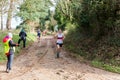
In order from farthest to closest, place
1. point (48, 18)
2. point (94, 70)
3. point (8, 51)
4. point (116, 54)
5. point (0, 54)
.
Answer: point (48, 18), point (0, 54), point (116, 54), point (94, 70), point (8, 51)

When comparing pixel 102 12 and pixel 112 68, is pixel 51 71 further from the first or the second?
pixel 102 12

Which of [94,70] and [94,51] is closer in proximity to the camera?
[94,70]

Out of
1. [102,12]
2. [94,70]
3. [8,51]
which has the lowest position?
[94,70]

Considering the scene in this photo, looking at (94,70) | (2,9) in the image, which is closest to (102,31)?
(94,70)

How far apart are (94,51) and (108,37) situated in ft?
4.89

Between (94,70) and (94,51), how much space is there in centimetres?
392

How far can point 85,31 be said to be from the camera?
2309cm

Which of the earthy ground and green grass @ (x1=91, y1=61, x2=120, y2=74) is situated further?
green grass @ (x1=91, y1=61, x2=120, y2=74)

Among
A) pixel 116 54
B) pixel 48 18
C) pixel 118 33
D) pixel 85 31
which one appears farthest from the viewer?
pixel 48 18

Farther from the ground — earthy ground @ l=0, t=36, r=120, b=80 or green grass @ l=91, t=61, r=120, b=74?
green grass @ l=91, t=61, r=120, b=74

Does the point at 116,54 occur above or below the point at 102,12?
below

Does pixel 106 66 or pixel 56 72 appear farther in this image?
pixel 106 66

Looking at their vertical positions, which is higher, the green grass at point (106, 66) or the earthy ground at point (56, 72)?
the green grass at point (106, 66)

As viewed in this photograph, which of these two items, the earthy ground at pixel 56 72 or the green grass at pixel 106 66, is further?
the green grass at pixel 106 66
